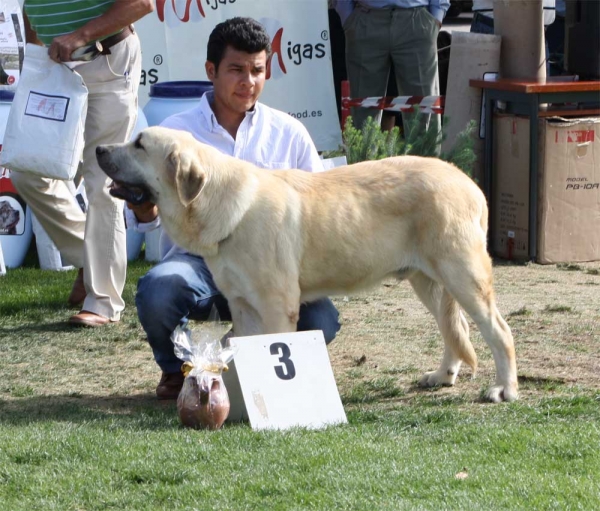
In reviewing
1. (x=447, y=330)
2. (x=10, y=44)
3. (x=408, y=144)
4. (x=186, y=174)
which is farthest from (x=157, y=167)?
(x=10, y=44)

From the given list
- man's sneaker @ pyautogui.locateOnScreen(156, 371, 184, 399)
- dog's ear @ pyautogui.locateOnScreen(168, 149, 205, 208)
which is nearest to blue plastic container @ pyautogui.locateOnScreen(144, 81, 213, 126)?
man's sneaker @ pyautogui.locateOnScreen(156, 371, 184, 399)

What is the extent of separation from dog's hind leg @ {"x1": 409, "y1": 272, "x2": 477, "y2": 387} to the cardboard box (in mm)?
3035

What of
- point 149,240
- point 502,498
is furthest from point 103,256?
point 502,498

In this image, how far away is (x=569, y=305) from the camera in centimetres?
680

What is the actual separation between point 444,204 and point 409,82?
4743mm

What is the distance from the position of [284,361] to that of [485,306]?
988 millimetres

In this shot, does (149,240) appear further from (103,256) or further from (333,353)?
(333,353)

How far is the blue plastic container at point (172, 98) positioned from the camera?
7422 mm

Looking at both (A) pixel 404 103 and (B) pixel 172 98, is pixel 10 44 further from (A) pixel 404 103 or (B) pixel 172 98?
(A) pixel 404 103

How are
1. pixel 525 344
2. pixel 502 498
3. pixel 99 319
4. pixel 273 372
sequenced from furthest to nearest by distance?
pixel 99 319 < pixel 525 344 < pixel 273 372 < pixel 502 498

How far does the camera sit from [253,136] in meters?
5.04

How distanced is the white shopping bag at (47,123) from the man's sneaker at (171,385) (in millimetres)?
1433

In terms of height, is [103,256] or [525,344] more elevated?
[103,256]

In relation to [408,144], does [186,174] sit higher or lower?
higher
